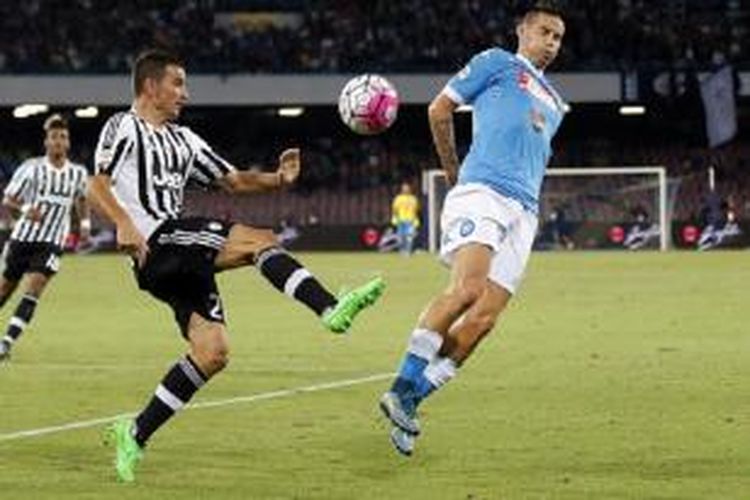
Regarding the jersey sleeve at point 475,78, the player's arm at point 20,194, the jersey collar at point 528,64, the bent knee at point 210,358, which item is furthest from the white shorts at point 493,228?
the player's arm at point 20,194

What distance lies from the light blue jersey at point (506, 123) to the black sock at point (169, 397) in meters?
1.97

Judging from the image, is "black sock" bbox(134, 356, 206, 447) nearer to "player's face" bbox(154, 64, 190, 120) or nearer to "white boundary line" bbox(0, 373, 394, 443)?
"player's face" bbox(154, 64, 190, 120)

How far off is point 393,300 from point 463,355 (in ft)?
53.8

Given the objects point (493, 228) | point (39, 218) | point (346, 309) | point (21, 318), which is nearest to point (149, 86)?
point (346, 309)

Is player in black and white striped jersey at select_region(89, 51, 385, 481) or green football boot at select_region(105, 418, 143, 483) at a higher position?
player in black and white striped jersey at select_region(89, 51, 385, 481)

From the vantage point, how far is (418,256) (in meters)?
45.7

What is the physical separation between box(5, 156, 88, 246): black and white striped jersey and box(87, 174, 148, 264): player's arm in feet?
29.3

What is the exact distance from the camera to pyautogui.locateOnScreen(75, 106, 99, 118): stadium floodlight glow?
5400 centimetres

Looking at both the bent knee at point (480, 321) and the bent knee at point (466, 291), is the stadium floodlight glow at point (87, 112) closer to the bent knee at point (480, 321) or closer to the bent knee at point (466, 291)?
the bent knee at point (480, 321)

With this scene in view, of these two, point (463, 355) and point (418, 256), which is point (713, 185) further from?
point (463, 355)

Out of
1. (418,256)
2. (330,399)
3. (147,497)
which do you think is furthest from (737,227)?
(147,497)

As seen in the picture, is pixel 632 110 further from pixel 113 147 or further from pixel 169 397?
pixel 169 397

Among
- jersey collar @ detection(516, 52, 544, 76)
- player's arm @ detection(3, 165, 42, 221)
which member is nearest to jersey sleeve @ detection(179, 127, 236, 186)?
→ jersey collar @ detection(516, 52, 544, 76)

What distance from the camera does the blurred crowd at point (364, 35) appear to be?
54.0 m
